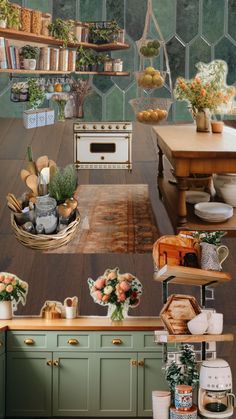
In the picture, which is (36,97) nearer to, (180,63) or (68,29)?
(68,29)

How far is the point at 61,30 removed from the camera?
9.93 m

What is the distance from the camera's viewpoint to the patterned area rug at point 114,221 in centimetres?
486

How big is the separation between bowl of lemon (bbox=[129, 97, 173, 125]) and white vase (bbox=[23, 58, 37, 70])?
4.36ft

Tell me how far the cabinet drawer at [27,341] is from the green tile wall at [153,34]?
694 cm

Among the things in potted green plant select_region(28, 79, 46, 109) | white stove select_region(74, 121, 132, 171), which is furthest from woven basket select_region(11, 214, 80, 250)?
potted green plant select_region(28, 79, 46, 109)

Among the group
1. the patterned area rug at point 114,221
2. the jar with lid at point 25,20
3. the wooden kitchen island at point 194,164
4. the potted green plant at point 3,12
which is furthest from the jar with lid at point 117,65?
the wooden kitchen island at point 194,164

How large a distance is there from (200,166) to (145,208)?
1.04 meters

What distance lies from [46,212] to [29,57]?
6405 millimetres

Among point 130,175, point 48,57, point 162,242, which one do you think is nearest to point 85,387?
point 162,242

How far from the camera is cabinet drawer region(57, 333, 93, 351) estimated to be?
13.7ft

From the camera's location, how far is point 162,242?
279 centimetres

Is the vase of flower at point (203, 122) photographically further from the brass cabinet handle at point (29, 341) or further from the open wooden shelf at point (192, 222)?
the brass cabinet handle at point (29, 341)

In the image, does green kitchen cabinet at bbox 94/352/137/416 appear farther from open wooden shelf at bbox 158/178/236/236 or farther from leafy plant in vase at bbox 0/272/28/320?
open wooden shelf at bbox 158/178/236/236

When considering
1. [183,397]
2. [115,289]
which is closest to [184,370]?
[183,397]
